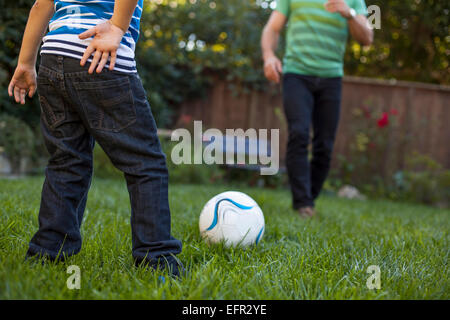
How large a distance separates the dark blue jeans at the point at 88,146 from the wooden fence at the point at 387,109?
5.35m

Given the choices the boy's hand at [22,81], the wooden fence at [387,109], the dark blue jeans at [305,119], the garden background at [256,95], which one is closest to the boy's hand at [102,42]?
the boy's hand at [22,81]

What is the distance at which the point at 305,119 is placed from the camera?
303cm

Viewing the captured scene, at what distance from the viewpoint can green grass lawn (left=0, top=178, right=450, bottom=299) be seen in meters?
1.28

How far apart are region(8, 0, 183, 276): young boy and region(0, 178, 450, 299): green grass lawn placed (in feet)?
0.40

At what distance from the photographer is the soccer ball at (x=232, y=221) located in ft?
6.27

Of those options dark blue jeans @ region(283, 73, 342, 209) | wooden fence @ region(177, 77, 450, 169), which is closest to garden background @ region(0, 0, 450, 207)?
wooden fence @ region(177, 77, 450, 169)

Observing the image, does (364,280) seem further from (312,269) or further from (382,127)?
(382,127)

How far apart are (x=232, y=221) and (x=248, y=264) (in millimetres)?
277

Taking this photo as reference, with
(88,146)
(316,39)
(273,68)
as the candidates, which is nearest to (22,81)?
(88,146)

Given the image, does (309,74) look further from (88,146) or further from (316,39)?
(88,146)

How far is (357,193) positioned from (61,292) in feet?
18.6

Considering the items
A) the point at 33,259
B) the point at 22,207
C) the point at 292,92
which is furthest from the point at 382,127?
the point at 33,259

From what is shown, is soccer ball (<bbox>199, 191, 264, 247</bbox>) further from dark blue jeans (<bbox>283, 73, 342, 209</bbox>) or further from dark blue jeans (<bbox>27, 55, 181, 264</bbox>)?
dark blue jeans (<bbox>283, 73, 342, 209</bbox>)
